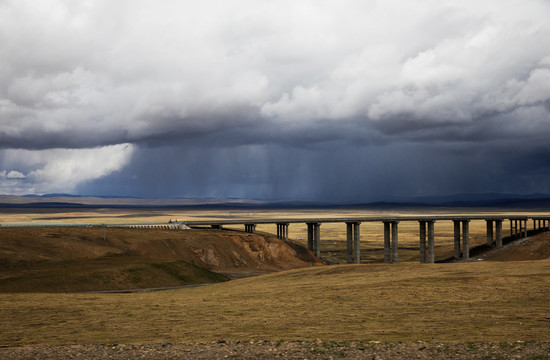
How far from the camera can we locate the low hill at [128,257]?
60.1m

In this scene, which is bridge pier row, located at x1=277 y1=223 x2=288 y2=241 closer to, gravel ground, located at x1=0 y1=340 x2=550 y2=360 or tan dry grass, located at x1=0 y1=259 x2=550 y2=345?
tan dry grass, located at x1=0 y1=259 x2=550 y2=345

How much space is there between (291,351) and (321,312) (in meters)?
12.3

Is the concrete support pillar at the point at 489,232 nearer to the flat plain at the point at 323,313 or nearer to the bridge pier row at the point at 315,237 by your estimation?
the bridge pier row at the point at 315,237

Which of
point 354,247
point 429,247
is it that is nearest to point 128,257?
point 354,247

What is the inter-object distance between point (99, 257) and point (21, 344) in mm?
56306

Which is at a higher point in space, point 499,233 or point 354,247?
point 499,233

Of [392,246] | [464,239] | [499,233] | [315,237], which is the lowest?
[392,246]

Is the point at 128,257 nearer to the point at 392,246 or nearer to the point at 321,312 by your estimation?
the point at 321,312

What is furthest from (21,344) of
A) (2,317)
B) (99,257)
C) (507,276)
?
(99,257)

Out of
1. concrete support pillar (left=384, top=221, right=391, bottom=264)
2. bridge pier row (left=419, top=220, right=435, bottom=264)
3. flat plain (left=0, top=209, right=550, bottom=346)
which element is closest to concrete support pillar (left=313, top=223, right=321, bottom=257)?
concrete support pillar (left=384, top=221, right=391, bottom=264)

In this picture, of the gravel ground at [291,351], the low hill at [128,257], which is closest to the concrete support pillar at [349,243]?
the low hill at [128,257]

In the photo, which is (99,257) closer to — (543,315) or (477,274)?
(477,274)

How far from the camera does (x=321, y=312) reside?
109 ft

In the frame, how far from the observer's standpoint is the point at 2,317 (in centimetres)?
3381
